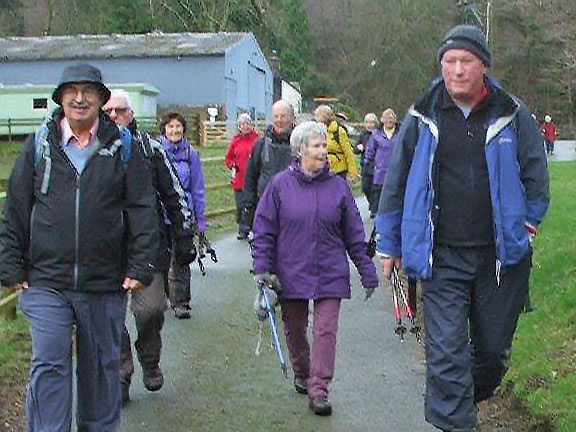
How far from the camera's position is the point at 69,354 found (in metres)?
5.00

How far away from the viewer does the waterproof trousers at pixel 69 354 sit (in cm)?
493

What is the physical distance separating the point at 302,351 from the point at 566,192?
40.8ft

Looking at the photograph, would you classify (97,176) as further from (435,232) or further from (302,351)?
(302,351)

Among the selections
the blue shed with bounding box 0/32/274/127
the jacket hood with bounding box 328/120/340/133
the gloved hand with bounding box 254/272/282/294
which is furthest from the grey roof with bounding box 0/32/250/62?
the gloved hand with bounding box 254/272/282/294

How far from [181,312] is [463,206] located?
497cm

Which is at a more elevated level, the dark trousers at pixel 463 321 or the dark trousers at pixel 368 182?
the dark trousers at pixel 463 321

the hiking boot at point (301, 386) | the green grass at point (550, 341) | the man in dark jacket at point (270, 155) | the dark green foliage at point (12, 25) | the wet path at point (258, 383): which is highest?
the dark green foliage at point (12, 25)

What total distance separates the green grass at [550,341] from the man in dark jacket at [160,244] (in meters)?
2.33

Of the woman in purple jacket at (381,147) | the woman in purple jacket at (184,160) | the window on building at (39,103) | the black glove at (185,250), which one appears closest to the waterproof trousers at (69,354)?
the black glove at (185,250)

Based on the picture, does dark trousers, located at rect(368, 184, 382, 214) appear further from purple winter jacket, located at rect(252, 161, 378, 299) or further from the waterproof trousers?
the waterproof trousers

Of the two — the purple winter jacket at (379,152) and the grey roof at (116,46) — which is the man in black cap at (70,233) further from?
the grey roof at (116,46)

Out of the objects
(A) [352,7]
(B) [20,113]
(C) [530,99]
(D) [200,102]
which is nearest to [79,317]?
(B) [20,113]

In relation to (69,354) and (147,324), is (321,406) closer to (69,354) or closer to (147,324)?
(147,324)

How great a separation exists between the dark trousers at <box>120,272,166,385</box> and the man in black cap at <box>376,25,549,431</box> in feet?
6.38
